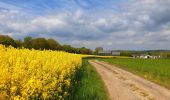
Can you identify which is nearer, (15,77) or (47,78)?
(15,77)

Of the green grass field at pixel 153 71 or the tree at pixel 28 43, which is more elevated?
the tree at pixel 28 43

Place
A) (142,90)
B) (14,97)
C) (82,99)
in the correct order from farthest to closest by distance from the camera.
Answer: (142,90), (82,99), (14,97)

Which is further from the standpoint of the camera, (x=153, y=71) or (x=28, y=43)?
(x=28, y=43)

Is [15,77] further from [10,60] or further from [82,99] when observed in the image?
[82,99]

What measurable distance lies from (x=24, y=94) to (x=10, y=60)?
301cm

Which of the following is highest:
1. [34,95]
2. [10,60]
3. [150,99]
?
[10,60]

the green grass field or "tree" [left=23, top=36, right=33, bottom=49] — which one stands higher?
"tree" [left=23, top=36, right=33, bottom=49]

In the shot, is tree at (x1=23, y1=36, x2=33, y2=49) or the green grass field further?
tree at (x1=23, y1=36, x2=33, y2=49)

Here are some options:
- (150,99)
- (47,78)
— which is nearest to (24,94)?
(47,78)

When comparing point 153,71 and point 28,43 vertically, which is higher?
point 28,43

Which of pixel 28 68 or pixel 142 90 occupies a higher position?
pixel 28 68

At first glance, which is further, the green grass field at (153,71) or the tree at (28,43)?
the tree at (28,43)

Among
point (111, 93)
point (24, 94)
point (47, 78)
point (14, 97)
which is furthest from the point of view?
point (111, 93)

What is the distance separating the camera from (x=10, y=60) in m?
12.3
